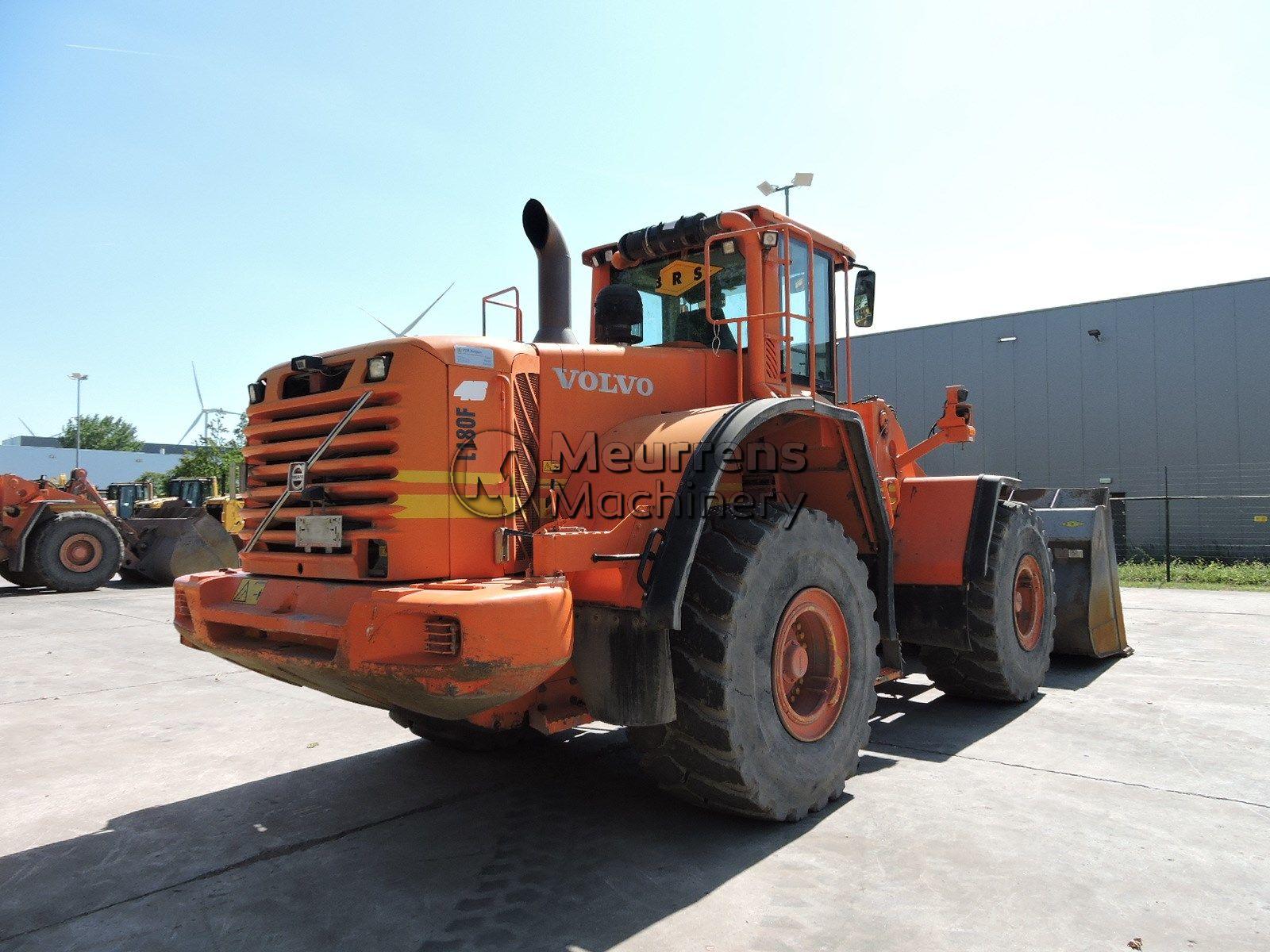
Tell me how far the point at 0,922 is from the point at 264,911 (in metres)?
1.00

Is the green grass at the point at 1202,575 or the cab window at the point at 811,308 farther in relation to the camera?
the green grass at the point at 1202,575

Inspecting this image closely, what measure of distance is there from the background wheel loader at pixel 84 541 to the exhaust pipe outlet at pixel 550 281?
1360cm

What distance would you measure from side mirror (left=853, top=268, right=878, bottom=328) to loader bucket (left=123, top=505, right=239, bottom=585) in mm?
14255

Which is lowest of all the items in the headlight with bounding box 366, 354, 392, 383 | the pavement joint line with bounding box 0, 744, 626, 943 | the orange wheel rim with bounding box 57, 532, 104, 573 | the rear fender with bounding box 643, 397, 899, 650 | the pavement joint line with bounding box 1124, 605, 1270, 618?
the pavement joint line with bounding box 1124, 605, 1270, 618

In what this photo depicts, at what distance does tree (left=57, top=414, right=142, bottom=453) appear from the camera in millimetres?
88000

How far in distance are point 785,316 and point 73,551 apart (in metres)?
16.7

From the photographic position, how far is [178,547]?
17.8 m

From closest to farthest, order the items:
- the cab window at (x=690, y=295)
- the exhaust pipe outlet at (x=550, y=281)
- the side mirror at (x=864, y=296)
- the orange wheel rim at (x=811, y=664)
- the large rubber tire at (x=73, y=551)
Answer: the orange wheel rim at (x=811, y=664) → the exhaust pipe outlet at (x=550, y=281) → the cab window at (x=690, y=295) → the side mirror at (x=864, y=296) → the large rubber tire at (x=73, y=551)

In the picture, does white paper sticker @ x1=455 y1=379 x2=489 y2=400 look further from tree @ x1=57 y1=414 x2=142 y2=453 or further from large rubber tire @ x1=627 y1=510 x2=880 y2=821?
tree @ x1=57 y1=414 x2=142 y2=453

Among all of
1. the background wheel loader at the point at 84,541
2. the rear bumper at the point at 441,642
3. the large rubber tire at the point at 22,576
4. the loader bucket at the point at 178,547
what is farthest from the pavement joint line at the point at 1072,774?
the large rubber tire at the point at 22,576

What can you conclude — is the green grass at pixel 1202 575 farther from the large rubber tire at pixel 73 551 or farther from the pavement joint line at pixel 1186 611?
the large rubber tire at pixel 73 551

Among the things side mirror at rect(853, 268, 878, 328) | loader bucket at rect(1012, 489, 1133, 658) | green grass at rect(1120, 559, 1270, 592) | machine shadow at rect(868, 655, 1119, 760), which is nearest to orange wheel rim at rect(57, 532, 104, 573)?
machine shadow at rect(868, 655, 1119, 760)

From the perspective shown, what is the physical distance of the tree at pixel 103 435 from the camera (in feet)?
289

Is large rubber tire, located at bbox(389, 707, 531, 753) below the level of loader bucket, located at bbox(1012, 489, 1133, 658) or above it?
below
